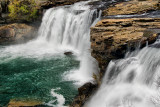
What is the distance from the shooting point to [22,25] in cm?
2603

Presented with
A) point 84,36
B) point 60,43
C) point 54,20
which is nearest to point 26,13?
point 54,20

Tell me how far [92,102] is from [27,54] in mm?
12659

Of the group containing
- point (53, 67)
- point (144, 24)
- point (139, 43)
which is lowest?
point (53, 67)

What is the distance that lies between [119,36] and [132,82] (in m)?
3.21

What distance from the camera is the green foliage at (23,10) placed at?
2625 centimetres

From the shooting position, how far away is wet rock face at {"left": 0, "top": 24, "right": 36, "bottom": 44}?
81.7 ft

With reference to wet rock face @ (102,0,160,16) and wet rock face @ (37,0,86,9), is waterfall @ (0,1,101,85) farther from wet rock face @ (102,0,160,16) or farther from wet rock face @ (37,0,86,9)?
wet rock face @ (37,0,86,9)

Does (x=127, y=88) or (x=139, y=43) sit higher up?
(x=139, y=43)

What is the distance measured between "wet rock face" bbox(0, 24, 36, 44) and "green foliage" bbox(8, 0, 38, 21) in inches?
63.1

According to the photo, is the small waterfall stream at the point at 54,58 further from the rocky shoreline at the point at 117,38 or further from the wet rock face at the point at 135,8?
the rocky shoreline at the point at 117,38

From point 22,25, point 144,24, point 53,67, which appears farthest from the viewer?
point 22,25

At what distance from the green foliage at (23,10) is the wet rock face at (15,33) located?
5.26 ft

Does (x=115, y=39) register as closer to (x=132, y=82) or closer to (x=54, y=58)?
(x=132, y=82)

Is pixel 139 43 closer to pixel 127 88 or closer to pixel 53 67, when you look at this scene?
pixel 127 88
